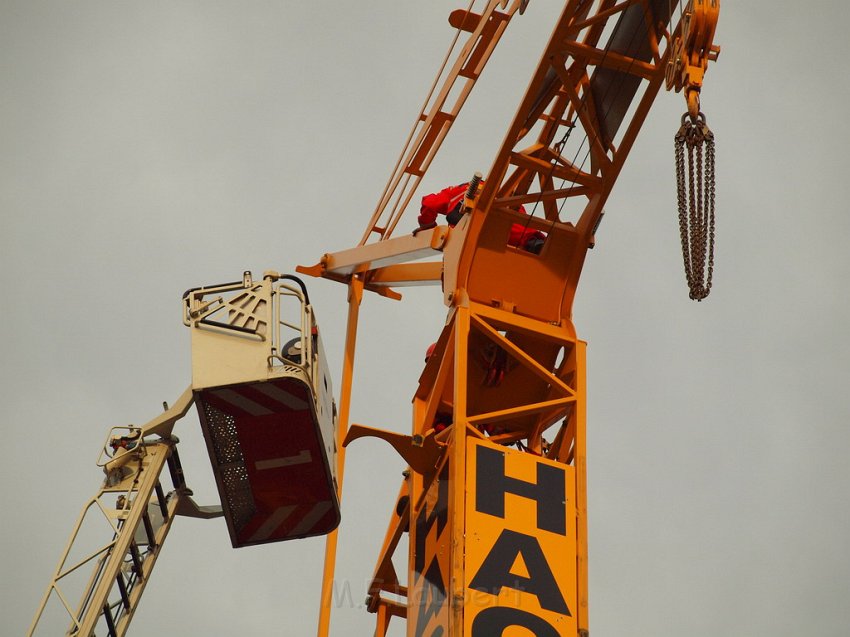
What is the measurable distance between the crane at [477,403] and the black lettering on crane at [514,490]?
0.07 ft

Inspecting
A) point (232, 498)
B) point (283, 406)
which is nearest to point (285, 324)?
point (283, 406)

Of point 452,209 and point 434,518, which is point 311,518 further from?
point 452,209

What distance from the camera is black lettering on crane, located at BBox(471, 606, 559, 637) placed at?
59.4ft

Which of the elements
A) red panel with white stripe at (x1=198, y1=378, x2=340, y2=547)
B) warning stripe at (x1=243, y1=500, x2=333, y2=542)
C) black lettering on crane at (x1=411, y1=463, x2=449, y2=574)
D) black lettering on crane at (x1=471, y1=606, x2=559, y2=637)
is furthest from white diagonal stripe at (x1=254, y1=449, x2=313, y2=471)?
black lettering on crane at (x1=471, y1=606, x2=559, y2=637)

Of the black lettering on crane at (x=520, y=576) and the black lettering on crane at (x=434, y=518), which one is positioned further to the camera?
the black lettering on crane at (x=434, y=518)

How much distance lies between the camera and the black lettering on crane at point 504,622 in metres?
18.1

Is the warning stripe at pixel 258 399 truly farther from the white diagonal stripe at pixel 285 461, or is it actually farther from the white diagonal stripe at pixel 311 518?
the white diagonal stripe at pixel 311 518

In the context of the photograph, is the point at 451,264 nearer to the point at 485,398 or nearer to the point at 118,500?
the point at 485,398

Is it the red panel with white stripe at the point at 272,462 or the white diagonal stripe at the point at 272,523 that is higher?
the red panel with white stripe at the point at 272,462

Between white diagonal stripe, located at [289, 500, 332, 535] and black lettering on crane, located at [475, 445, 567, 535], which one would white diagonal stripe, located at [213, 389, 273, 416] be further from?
black lettering on crane, located at [475, 445, 567, 535]

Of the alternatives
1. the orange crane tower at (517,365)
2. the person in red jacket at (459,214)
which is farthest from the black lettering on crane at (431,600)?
the person in red jacket at (459,214)

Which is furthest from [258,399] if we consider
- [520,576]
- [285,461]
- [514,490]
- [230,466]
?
[520,576]

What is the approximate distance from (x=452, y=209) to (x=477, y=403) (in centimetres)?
255

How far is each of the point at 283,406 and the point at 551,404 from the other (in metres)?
3.61
